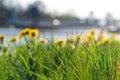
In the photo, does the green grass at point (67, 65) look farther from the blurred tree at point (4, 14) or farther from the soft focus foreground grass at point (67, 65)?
the blurred tree at point (4, 14)

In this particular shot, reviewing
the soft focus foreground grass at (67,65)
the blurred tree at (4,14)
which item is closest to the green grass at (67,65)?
the soft focus foreground grass at (67,65)

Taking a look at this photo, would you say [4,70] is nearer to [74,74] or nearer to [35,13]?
[74,74]

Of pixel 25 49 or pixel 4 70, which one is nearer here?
pixel 4 70

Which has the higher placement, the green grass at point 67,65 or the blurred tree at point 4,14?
the green grass at point 67,65

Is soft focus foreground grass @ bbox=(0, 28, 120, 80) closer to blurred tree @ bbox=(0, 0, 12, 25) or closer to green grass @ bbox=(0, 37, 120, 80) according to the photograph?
green grass @ bbox=(0, 37, 120, 80)

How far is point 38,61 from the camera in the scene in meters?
2.45

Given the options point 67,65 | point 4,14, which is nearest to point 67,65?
point 67,65

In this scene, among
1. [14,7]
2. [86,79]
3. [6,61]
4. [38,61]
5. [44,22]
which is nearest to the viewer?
Answer: [86,79]

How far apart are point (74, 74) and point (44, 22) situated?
65.0 m

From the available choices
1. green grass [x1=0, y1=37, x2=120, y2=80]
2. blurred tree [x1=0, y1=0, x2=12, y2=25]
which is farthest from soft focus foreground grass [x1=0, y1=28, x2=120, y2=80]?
blurred tree [x1=0, y1=0, x2=12, y2=25]

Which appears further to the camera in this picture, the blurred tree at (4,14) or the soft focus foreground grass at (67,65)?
the blurred tree at (4,14)

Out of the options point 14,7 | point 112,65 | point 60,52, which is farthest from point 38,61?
point 14,7

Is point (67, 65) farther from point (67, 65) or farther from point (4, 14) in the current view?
point (4, 14)

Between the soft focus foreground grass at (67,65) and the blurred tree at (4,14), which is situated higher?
the soft focus foreground grass at (67,65)
